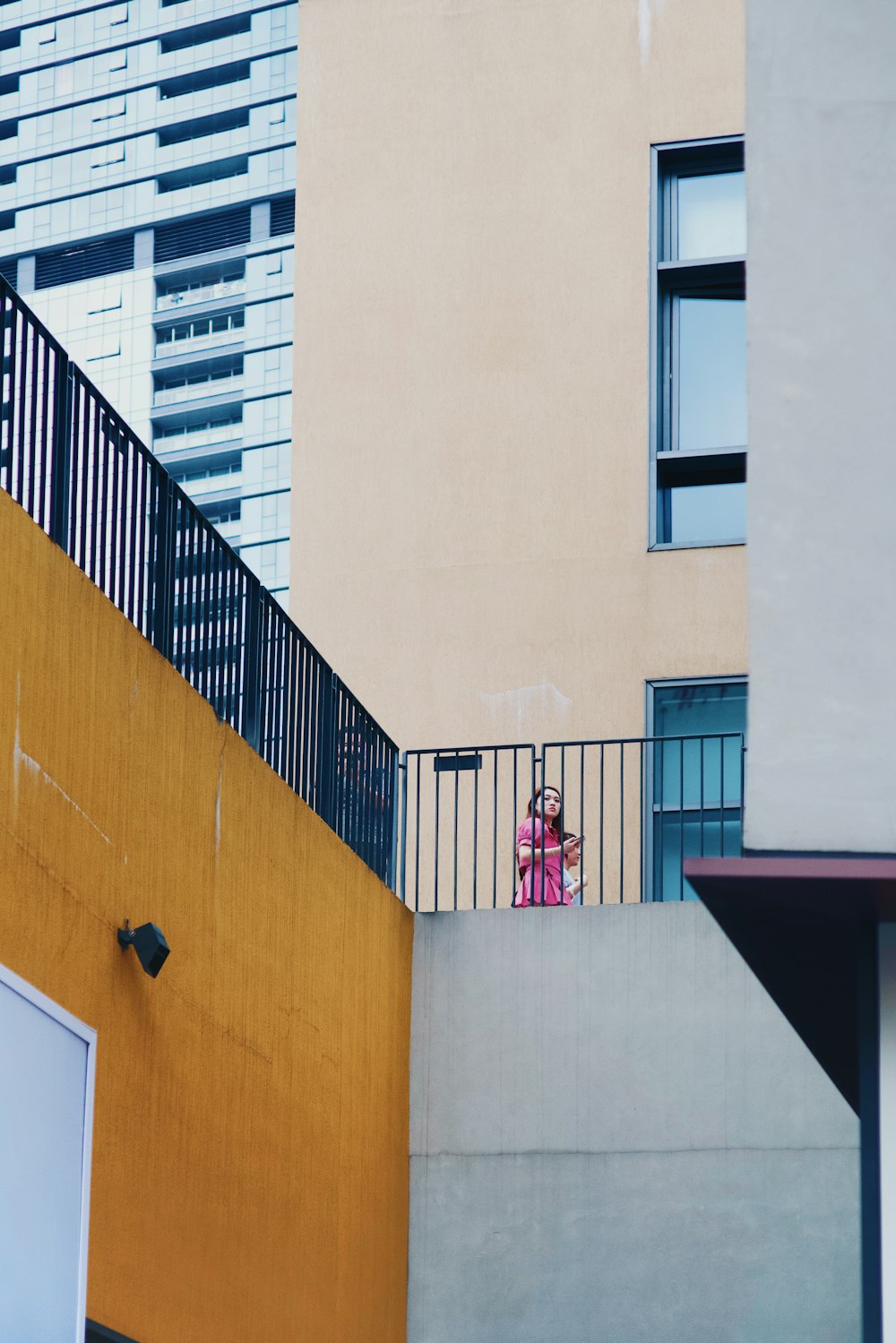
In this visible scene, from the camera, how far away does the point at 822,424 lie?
7.42 m

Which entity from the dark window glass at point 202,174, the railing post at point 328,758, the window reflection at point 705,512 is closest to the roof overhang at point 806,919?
the railing post at point 328,758

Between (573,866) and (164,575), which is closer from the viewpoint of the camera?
(164,575)

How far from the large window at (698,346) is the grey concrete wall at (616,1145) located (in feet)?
13.6

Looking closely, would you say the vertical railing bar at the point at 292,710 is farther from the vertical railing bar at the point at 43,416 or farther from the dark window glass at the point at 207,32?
the dark window glass at the point at 207,32

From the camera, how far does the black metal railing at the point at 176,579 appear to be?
337 inches

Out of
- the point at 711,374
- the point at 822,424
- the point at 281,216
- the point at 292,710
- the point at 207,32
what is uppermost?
the point at 207,32

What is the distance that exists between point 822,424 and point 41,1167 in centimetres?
349

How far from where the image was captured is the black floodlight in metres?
8.79

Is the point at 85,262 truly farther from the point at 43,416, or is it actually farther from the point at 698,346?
the point at 43,416

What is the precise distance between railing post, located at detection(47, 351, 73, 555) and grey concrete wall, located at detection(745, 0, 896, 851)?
2.73 metres

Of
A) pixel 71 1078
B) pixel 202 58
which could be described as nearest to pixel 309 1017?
pixel 71 1078

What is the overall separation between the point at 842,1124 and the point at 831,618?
19.6 ft

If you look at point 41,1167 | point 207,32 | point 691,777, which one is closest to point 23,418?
point 41,1167

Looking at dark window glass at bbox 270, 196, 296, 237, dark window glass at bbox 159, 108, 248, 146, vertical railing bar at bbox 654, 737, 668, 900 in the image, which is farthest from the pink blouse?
dark window glass at bbox 159, 108, 248, 146
